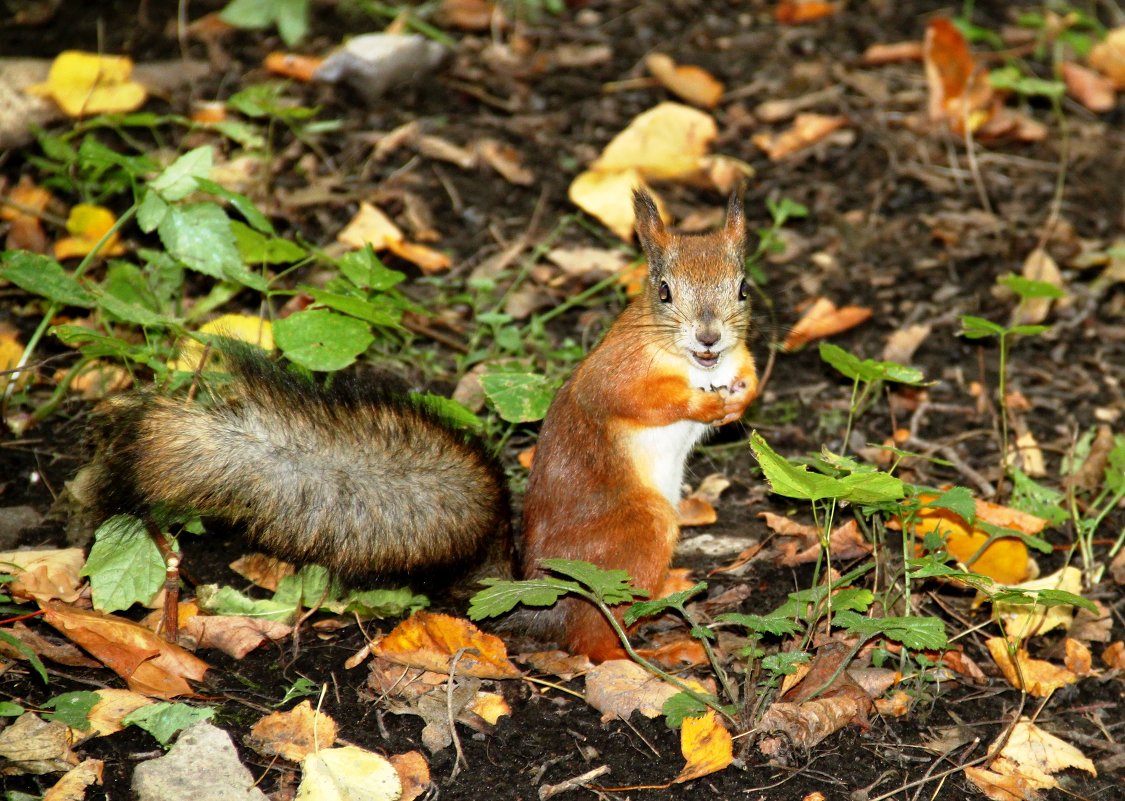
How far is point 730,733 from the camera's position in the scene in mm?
2479

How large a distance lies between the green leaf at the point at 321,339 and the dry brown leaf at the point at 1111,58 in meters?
3.74

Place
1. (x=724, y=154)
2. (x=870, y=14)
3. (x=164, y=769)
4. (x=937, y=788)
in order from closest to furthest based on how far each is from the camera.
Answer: (x=164, y=769) → (x=937, y=788) → (x=724, y=154) → (x=870, y=14)

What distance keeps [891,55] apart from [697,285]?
265 cm

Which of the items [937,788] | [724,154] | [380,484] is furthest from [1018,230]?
[380,484]

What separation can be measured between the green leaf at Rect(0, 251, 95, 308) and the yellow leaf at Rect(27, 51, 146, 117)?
121cm

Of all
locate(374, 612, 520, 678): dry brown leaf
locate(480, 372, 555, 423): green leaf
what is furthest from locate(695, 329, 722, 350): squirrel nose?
locate(374, 612, 520, 678): dry brown leaf

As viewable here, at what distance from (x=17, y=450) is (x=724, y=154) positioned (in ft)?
8.96

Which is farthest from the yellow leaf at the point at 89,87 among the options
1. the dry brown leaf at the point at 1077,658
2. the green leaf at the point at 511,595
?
the dry brown leaf at the point at 1077,658

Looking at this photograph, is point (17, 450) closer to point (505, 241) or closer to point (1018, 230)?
point (505, 241)

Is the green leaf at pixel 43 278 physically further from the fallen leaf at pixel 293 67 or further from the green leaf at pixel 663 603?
the fallen leaf at pixel 293 67

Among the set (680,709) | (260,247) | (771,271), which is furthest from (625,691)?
(771,271)

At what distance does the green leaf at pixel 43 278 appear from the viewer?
2.95 m

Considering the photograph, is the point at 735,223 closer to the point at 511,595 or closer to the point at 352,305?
the point at 352,305

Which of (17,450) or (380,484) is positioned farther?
(17,450)
